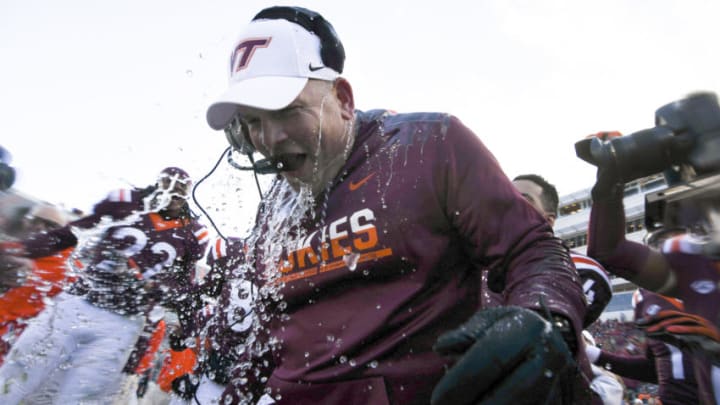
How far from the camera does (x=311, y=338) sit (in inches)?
60.4

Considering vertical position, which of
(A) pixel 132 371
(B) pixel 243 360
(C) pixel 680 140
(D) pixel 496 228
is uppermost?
(C) pixel 680 140

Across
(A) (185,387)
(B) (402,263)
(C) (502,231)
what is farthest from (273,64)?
(A) (185,387)

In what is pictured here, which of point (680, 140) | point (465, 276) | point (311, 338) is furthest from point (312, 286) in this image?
point (680, 140)

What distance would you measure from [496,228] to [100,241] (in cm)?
320

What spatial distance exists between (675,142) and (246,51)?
53.7 inches

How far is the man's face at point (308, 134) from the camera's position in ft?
5.27

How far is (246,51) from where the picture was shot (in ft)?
5.65

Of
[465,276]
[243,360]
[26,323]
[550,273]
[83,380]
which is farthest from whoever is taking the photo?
[26,323]

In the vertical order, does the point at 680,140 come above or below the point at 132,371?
above

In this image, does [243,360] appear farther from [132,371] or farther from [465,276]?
[132,371]

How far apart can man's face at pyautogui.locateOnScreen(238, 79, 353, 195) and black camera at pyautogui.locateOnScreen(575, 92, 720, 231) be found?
2.89ft

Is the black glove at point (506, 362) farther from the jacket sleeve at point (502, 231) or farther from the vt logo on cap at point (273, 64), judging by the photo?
the vt logo on cap at point (273, 64)

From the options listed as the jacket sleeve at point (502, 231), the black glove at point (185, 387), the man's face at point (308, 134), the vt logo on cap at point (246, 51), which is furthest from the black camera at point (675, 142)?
the black glove at point (185, 387)

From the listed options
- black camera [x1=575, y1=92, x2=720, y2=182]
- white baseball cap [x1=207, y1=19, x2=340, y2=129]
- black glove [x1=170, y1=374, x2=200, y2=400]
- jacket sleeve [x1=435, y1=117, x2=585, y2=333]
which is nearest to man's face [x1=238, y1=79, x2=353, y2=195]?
white baseball cap [x1=207, y1=19, x2=340, y2=129]
